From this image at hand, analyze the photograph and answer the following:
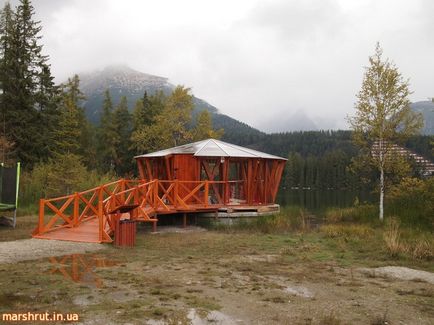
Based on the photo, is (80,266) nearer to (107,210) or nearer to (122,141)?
(107,210)

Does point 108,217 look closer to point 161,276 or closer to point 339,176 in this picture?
point 161,276

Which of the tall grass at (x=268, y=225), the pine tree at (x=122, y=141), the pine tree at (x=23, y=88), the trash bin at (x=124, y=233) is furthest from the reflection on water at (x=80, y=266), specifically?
the pine tree at (x=122, y=141)

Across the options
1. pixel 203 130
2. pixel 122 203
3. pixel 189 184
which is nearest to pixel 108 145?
pixel 203 130

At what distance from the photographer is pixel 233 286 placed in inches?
285

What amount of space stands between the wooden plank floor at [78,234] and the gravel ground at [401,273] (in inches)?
272

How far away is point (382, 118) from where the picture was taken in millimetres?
20109

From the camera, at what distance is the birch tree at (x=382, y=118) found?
19.8 m

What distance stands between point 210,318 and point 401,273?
4.98 m

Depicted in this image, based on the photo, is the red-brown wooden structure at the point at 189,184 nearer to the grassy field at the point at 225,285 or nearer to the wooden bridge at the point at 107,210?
the wooden bridge at the point at 107,210

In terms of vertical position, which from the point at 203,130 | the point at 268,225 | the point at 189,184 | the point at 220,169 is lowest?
the point at 268,225

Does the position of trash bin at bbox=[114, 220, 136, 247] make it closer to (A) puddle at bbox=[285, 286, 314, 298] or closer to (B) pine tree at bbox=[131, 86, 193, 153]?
(A) puddle at bbox=[285, 286, 314, 298]

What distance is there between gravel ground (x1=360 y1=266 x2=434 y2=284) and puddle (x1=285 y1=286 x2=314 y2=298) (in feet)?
7.20

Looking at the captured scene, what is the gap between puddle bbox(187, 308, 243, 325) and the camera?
5.37 m

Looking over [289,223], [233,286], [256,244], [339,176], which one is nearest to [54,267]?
[233,286]
